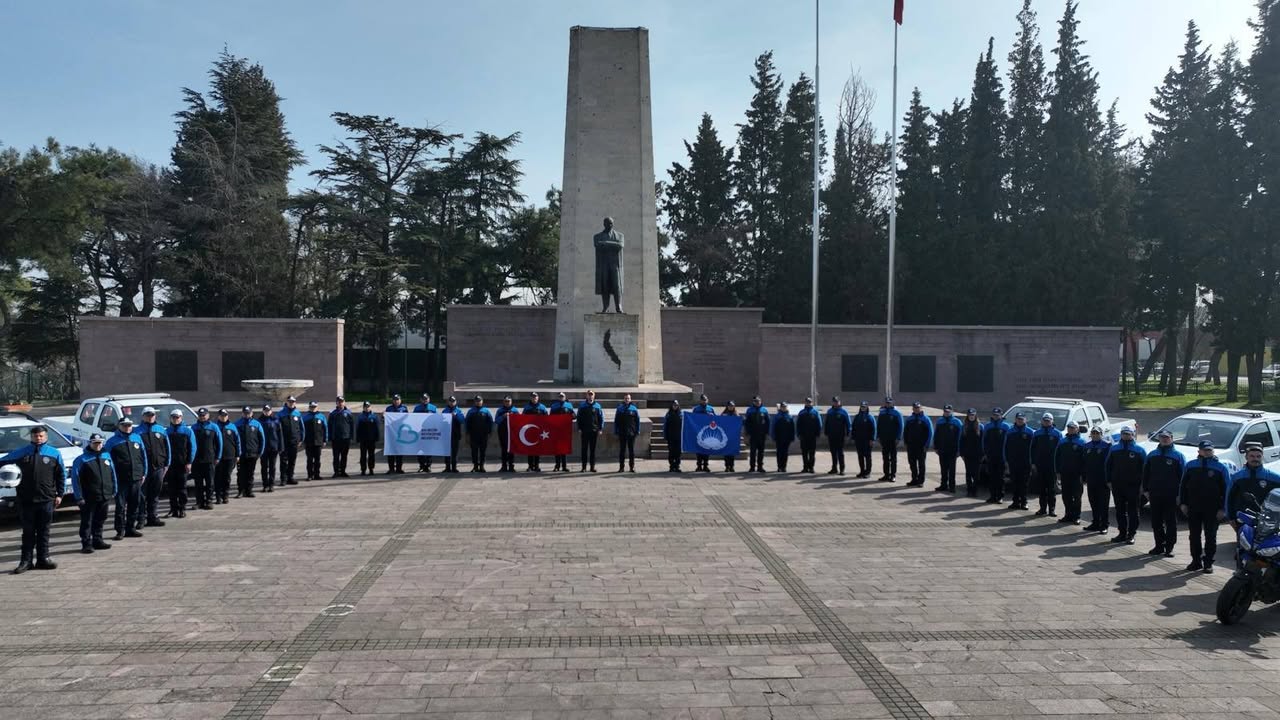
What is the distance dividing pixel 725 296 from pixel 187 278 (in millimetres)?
27215

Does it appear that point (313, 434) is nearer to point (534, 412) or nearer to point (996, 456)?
point (534, 412)

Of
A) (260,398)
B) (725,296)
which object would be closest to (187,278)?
(260,398)

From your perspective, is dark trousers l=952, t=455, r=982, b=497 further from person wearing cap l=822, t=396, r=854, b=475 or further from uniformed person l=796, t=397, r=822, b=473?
uniformed person l=796, t=397, r=822, b=473

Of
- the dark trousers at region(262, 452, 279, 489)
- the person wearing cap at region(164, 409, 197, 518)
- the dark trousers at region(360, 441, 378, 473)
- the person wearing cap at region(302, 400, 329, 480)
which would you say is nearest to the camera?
the person wearing cap at region(164, 409, 197, 518)

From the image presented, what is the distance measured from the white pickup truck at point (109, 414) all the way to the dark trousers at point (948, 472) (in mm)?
13873

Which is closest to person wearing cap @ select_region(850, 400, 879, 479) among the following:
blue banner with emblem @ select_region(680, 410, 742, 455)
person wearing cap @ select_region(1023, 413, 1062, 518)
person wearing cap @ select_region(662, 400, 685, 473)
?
blue banner with emblem @ select_region(680, 410, 742, 455)

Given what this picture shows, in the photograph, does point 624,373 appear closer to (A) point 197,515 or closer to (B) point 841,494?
(B) point 841,494

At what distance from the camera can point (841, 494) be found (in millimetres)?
14828

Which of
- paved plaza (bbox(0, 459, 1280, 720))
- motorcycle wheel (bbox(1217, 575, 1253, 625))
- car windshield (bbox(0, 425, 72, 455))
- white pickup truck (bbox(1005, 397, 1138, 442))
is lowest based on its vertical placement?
paved plaza (bbox(0, 459, 1280, 720))

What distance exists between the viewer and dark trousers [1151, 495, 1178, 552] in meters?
10.5

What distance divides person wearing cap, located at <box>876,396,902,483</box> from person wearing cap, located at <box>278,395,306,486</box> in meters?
10.9

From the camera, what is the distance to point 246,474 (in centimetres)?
1432

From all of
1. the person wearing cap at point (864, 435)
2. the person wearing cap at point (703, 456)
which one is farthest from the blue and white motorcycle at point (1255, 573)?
the person wearing cap at point (703, 456)

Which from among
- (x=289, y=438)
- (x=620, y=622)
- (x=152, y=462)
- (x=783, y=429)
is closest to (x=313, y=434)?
(x=289, y=438)
